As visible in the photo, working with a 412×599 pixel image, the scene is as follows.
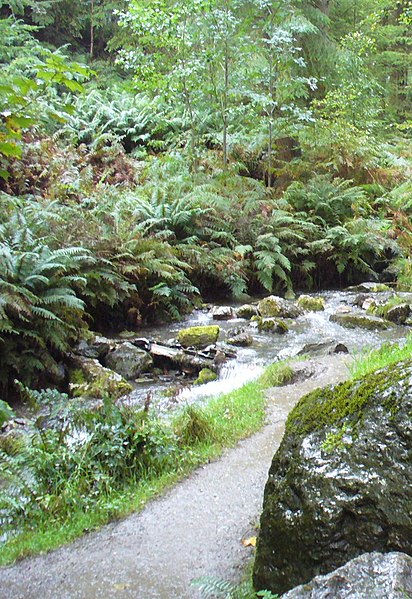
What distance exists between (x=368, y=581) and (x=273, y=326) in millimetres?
8168

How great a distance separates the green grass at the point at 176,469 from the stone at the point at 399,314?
4924 millimetres

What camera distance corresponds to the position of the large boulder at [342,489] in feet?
7.13

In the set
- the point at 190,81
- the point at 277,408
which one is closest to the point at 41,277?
the point at 277,408

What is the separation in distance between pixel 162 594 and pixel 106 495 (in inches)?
51.7

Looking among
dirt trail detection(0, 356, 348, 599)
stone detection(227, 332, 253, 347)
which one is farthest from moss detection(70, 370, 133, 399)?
dirt trail detection(0, 356, 348, 599)

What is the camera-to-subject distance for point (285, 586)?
91.0 inches

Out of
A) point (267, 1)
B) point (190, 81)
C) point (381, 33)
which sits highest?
point (381, 33)

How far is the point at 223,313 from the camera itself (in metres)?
10.8

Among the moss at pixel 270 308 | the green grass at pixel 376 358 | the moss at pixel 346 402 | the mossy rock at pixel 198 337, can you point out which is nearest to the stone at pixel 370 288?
the moss at pixel 270 308

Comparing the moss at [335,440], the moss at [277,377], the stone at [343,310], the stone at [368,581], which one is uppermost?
the moss at [335,440]

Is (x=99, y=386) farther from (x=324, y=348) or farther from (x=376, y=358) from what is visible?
(x=376, y=358)

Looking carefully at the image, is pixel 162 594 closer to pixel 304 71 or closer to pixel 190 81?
pixel 190 81

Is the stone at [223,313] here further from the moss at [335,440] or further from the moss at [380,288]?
the moss at [335,440]

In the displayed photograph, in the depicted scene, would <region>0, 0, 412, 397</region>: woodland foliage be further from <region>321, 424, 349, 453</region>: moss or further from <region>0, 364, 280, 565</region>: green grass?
<region>321, 424, 349, 453</region>: moss
